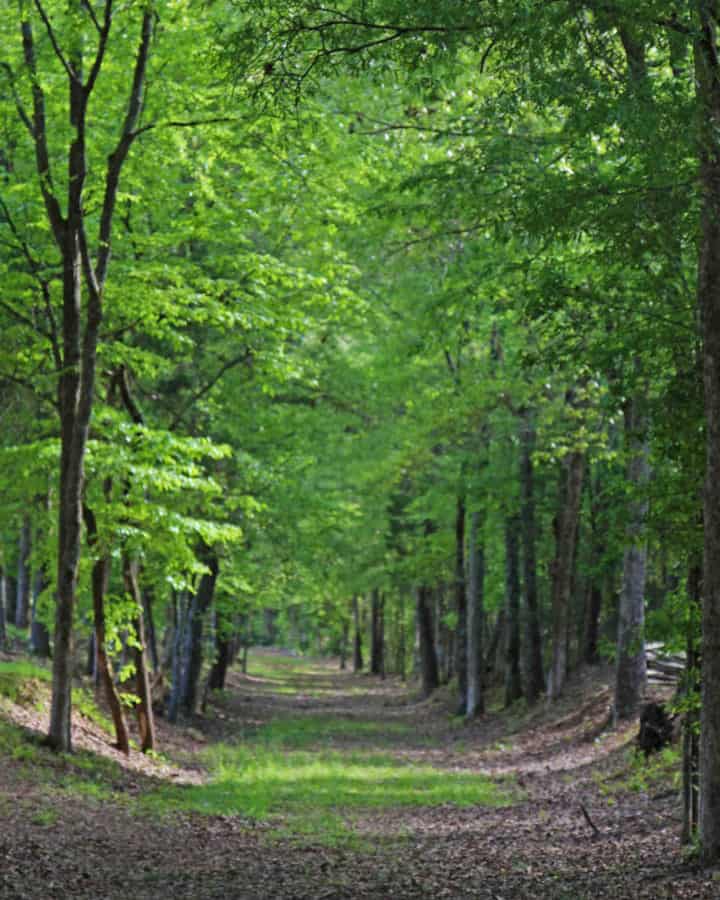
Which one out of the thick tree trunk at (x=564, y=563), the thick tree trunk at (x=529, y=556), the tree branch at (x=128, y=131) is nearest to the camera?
the tree branch at (x=128, y=131)

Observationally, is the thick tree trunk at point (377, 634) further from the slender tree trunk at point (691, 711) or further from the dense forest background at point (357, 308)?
the slender tree trunk at point (691, 711)

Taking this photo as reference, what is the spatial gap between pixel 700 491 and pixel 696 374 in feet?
2.80

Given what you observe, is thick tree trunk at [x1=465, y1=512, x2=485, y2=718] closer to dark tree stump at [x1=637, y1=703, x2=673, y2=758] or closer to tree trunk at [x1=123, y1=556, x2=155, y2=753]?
tree trunk at [x1=123, y1=556, x2=155, y2=753]

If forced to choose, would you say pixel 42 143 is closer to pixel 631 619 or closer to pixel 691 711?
pixel 691 711

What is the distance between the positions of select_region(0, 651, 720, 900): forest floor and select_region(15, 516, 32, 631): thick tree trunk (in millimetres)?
7029

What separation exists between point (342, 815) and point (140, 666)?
4.44m

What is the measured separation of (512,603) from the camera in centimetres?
2519

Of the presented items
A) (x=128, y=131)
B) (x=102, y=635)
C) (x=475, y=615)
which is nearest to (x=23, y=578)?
(x=475, y=615)

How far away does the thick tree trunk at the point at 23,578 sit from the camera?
87.5 ft

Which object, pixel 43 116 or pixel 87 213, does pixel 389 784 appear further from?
pixel 43 116

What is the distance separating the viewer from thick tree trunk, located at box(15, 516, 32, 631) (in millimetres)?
26678

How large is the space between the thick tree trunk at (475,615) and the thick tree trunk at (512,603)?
0.64 metres

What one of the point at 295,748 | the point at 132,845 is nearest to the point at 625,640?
the point at 295,748

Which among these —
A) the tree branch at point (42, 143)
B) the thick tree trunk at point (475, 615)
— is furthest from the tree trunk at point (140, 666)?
the thick tree trunk at point (475, 615)
